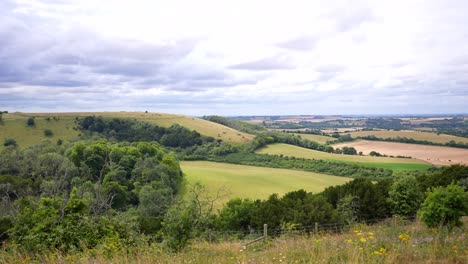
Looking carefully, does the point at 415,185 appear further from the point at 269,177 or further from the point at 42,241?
the point at 269,177

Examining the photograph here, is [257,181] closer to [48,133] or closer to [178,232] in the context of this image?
[178,232]

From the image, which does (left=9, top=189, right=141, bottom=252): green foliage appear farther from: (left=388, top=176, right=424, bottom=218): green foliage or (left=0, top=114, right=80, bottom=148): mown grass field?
(left=0, top=114, right=80, bottom=148): mown grass field

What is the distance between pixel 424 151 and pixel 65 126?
10177 centimetres

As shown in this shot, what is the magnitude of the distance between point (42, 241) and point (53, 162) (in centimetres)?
5396

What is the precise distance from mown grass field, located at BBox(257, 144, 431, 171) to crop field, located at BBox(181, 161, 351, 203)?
A: 41.7ft

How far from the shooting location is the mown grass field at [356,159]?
68950mm

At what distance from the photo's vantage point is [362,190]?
29.0 m

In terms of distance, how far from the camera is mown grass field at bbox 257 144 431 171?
226 ft

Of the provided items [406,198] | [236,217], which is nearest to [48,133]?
[236,217]

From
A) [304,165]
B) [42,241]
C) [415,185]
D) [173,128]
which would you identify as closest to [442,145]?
[304,165]

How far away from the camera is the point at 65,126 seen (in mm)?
100938

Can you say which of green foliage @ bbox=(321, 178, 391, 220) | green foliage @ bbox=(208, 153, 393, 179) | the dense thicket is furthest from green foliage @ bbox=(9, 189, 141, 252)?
green foliage @ bbox=(208, 153, 393, 179)

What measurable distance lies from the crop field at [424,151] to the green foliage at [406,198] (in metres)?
36.6

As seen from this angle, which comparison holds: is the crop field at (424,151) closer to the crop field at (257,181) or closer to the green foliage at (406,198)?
the crop field at (257,181)
